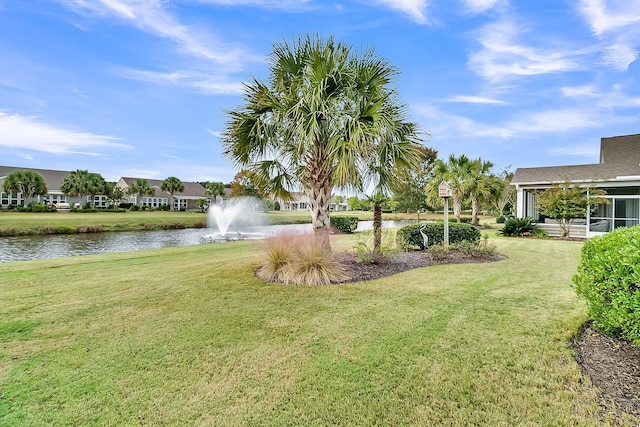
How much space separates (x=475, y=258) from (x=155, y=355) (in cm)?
810

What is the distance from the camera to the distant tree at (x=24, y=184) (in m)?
35.5

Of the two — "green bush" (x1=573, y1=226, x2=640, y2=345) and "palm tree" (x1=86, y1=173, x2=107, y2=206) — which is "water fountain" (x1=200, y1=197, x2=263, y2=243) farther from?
"palm tree" (x1=86, y1=173, x2=107, y2=206)

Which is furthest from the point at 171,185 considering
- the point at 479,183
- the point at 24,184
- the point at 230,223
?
the point at 479,183

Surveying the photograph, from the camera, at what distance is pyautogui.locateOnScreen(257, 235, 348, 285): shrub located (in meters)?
5.82

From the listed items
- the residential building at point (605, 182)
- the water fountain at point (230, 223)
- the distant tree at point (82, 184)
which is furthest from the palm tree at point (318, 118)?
the distant tree at point (82, 184)

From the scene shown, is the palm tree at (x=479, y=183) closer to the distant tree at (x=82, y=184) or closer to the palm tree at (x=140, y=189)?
the distant tree at (x=82, y=184)

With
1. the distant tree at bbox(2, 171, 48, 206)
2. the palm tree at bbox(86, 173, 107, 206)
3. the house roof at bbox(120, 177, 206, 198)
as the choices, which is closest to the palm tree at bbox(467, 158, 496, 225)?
the palm tree at bbox(86, 173, 107, 206)

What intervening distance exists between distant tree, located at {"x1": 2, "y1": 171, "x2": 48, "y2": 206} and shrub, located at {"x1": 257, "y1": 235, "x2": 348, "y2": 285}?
45776 millimetres

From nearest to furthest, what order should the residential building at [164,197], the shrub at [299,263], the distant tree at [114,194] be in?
the shrub at [299,263] → the distant tree at [114,194] → the residential building at [164,197]

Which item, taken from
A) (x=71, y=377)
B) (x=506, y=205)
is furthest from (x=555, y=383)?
(x=506, y=205)

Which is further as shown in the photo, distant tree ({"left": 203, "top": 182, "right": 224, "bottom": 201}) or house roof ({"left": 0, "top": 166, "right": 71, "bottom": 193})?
distant tree ({"left": 203, "top": 182, "right": 224, "bottom": 201})

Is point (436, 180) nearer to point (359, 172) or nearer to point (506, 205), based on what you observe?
point (359, 172)

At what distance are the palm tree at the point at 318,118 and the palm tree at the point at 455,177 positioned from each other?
14.4m

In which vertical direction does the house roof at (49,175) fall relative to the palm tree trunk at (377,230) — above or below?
above
